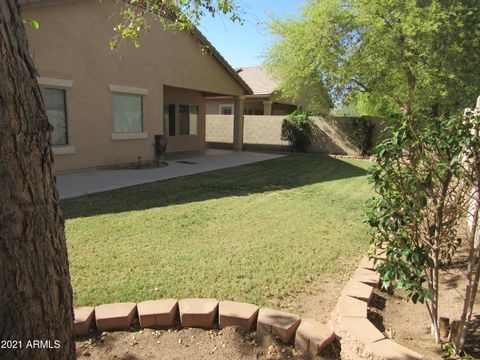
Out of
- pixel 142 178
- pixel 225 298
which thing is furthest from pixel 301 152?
pixel 225 298

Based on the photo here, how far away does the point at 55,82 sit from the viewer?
9.99 m

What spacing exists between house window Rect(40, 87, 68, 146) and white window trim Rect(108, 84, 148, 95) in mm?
1669

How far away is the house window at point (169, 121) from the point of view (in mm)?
17547

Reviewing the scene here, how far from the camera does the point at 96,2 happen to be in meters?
11.0

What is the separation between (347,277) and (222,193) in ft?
15.8

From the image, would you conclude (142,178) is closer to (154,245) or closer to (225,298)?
(154,245)

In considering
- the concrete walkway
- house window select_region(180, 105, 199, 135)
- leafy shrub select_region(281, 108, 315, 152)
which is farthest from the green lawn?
leafy shrub select_region(281, 108, 315, 152)

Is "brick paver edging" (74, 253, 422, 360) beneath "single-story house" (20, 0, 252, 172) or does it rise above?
beneath

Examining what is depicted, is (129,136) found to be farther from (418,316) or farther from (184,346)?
(418,316)

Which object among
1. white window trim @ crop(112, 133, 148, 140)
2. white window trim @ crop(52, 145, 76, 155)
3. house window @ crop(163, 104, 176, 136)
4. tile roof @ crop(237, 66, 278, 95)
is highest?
tile roof @ crop(237, 66, 278, 95)

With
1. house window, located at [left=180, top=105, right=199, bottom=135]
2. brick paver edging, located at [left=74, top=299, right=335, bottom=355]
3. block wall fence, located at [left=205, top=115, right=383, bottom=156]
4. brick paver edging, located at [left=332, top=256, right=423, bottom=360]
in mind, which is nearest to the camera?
brick paver edging, located at [left=332, top=256, right=423, bottom=360]

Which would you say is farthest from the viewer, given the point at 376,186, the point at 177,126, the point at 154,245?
the point at 177,126

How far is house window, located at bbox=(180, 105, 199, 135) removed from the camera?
60.9 feet

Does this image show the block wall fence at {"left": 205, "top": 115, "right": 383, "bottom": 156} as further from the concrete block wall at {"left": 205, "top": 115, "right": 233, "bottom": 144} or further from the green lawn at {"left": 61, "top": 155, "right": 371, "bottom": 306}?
the green lawn at {"left": 61, "top": 155, "right": 371, "bottom": 306}
